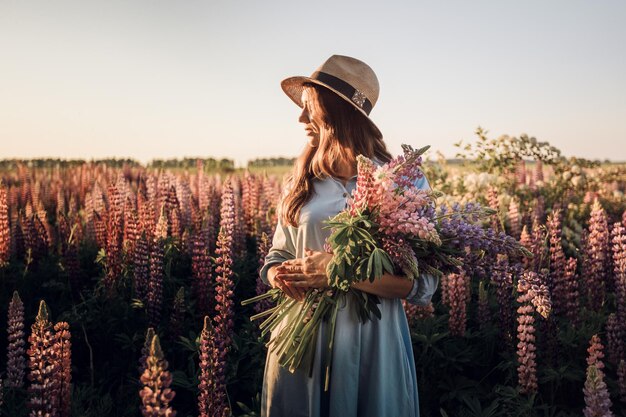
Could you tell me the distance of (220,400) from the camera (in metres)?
3.10

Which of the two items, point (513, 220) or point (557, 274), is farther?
point (513, 220)

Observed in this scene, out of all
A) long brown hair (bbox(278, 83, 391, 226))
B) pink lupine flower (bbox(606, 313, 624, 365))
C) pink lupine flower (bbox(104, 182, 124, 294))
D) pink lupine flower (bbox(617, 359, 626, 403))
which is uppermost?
long brown hair (bbox(278, 83, 391, 226))

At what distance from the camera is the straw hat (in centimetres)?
295

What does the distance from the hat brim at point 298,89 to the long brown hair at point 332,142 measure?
Answer: 0.06 metres

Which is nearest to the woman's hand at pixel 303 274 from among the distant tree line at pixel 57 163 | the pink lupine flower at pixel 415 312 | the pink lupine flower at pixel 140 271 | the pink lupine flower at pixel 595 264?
the pink lupine flower at pixel 415 312

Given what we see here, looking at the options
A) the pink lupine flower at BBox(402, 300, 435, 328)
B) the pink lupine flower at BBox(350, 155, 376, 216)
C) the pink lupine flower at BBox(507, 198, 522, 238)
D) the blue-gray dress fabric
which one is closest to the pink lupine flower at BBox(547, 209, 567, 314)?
the pink lupine flower at BBox(402, 300, 435, 328)

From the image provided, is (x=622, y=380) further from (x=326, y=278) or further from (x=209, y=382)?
(x=209, y=382)

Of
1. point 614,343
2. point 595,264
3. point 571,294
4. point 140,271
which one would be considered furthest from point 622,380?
point 140,271

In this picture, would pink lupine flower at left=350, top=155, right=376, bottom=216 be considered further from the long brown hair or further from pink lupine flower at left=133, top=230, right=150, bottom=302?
pink lupine flower at left=133, top=230, right=150, bottom=302

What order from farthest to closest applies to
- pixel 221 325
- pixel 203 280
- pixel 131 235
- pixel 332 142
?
1. pixel 131 235
2. pixel 203 280
3. pixel 221 325
4. pixel 332 142

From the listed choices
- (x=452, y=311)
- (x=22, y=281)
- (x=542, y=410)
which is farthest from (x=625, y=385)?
(x=22, y=281)

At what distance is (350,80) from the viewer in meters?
2.97

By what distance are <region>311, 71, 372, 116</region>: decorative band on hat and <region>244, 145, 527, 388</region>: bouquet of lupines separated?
614 millimetres

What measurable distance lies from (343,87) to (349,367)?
1413 mm
